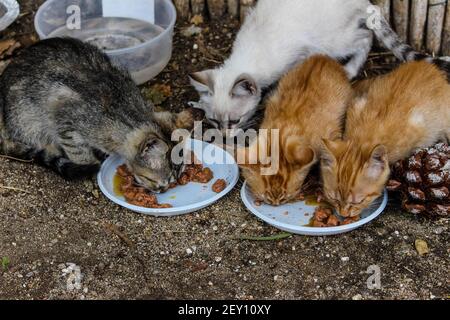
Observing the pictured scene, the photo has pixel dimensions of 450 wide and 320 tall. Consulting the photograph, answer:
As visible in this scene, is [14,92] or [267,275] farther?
[14,92]

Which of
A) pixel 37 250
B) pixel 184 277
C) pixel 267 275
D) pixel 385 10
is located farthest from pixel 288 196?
pixel 385 10

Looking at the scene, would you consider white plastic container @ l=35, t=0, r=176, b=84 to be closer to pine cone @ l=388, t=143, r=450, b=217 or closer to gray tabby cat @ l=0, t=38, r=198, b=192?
gray tabby cat @ l=0, t=38, r=198, b=192

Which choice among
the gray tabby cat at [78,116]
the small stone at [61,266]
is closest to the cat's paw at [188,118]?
the gray tabby cat at [78,116]

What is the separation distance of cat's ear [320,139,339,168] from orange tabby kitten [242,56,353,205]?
50 mm

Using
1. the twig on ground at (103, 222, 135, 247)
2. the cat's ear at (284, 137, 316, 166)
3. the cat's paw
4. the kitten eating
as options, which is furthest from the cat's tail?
the twig on ground at (103, 222, 135, 247)

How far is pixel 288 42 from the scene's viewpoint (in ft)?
15.9

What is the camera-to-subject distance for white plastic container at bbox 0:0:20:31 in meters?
5.44

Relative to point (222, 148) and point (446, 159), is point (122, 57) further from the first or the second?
point (446, 159)

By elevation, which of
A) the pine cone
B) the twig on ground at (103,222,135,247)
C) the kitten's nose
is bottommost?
the twig on ground at (103,222,135,247)

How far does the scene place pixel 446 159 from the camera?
389cm

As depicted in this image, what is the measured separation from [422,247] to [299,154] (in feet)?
2.82

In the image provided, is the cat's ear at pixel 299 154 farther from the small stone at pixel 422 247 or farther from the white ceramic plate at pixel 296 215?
the small stone at pixel 422 247

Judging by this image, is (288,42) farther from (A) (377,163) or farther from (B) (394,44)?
(A) (377,163)

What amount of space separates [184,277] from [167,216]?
1.69ft
